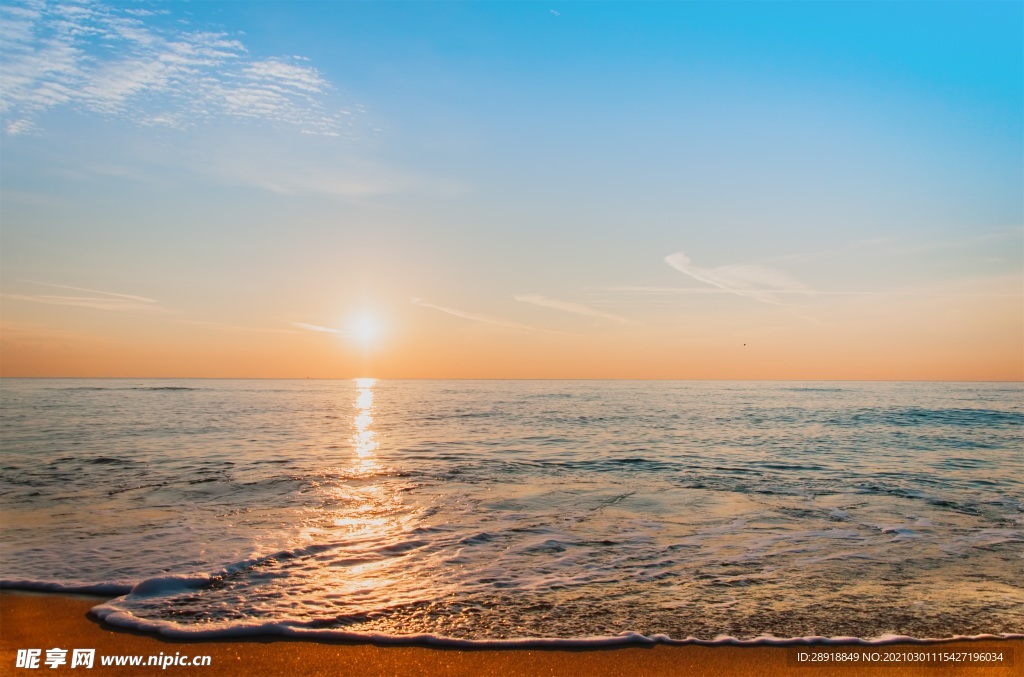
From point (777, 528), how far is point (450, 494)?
678cm

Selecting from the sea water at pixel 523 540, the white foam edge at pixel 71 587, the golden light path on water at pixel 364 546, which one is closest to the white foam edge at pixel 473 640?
the sea water at pixel 523 540

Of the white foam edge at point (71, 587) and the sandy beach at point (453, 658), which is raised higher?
the sandy beach at point (453, 658)

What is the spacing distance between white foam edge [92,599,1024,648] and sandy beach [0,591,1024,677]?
0.07 m

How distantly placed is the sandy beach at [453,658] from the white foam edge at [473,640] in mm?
73

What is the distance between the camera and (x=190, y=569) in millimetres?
8055

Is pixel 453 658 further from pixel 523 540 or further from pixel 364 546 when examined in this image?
pixel 523 540

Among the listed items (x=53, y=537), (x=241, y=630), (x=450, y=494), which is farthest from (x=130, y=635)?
(x=450, y=494)

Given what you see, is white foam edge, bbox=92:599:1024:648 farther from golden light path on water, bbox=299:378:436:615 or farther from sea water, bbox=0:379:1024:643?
golden light path on water, bbox=299:378:436:615

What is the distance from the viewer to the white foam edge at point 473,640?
6.01 m

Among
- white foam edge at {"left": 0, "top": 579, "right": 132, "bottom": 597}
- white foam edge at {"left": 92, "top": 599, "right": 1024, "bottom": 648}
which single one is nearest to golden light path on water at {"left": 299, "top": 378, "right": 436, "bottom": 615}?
white foam edge at {"left": 92, "top": 599, "right": 1024, "bottom": 648}

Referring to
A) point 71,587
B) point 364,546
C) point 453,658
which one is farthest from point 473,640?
point 71,587

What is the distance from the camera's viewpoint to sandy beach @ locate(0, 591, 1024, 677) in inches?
219

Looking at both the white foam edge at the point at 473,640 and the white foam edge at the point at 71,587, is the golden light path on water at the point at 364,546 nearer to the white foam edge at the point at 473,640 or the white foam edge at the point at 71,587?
the white foam edge at the point at 473,640

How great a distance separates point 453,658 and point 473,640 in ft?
1.14
